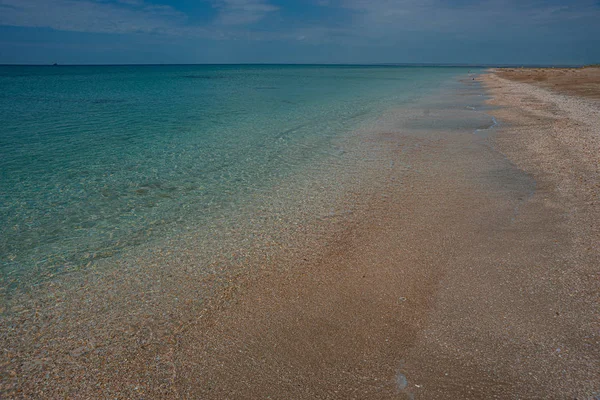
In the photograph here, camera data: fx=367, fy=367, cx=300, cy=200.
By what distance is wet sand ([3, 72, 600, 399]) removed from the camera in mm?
3562

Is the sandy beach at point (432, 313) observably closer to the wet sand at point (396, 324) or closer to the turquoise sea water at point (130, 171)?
the wet sand at point (396, 324)

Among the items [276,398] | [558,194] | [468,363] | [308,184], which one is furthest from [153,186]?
[558,194]

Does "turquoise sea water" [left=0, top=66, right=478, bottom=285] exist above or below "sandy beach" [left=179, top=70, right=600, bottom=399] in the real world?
above

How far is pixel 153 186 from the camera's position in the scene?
9812 millimetres

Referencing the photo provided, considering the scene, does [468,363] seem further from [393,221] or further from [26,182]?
[26,182]

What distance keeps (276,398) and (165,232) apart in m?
4.53

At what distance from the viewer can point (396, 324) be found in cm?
438

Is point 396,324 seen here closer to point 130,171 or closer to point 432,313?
point 432,313

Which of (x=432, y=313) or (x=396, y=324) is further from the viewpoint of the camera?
(x=432, y=313)

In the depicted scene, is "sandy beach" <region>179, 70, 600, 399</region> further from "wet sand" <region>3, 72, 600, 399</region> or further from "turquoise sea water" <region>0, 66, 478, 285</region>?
"turquoise sea water" <region>0, 66, 478, 285</region>

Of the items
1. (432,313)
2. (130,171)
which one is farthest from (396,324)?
(130,171)

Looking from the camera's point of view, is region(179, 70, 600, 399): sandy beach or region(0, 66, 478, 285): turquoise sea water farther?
region(0, 66, 478, 285): turquoise sea water

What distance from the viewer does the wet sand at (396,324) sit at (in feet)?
11.7

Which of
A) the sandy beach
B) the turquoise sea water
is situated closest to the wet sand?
the sandy beach
